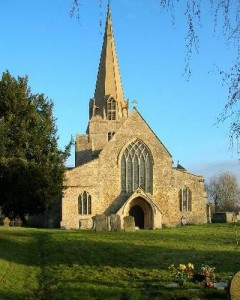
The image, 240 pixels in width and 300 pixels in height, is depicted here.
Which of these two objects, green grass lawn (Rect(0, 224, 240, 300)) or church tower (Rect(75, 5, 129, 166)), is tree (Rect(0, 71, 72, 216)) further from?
church tower (Rect(75, 5, 129, 166))

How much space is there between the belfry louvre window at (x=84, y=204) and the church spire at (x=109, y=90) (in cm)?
1417

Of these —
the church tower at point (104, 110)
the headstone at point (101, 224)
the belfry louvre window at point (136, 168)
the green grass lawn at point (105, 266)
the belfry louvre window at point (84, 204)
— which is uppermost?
the church tower at point (104, 110)

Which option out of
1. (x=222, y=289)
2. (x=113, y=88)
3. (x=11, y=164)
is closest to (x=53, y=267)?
(x=222, y=289)

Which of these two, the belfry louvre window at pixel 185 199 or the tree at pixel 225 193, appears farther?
the tree at pixel 225 193

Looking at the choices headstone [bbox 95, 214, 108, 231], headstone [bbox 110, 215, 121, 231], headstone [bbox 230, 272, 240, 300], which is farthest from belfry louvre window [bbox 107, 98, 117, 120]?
headstone [bbox 230, 272, 240, 300]

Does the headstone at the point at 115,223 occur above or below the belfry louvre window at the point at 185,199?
below

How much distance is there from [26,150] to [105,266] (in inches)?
561

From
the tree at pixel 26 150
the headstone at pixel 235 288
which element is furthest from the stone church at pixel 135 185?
the headstone at pixel 235 288

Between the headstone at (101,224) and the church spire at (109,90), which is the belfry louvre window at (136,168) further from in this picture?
the headstone at (101,224)

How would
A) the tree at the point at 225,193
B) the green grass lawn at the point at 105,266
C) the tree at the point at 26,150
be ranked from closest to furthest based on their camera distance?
the green grass lawn at the point at 105,266 < the tree at the point at 26,150 < the tree at the point at 225,193

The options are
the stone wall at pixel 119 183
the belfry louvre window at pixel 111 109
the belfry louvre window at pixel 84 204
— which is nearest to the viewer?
the belfry louvre window at pixel 84 204

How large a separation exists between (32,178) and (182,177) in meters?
Answer: 20.9

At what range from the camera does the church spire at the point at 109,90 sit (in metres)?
55.6

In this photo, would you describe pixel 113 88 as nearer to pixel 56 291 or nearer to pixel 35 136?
pixel 35 136
